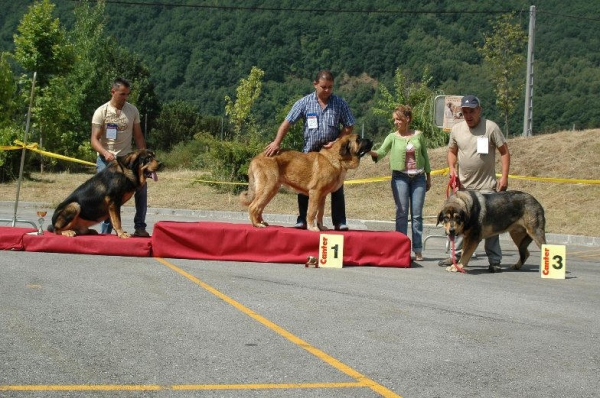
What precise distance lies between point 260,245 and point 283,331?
4398 millimetres

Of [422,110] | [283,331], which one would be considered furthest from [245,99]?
[283,331]

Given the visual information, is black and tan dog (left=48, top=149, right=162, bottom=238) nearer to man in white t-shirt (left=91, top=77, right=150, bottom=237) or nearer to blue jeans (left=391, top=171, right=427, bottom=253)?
man in white t-shirt (left=91, top=77, right=150, bottom=237)

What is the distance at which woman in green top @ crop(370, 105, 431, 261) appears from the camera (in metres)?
12.5

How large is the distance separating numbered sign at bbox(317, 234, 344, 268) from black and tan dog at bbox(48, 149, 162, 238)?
2399mm

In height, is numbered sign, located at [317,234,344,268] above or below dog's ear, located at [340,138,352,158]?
below

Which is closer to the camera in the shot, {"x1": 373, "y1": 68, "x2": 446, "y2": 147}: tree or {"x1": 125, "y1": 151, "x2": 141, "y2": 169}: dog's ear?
{"x1": 125, "y1": 151, "x2": 141, "y2": 169}: dog's ear

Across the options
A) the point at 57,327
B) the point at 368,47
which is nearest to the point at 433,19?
the point at 368,47

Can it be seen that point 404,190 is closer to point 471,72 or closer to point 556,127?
point 556,127

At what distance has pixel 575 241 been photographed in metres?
19.0

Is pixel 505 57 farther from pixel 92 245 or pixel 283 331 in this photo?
pixel 283 331

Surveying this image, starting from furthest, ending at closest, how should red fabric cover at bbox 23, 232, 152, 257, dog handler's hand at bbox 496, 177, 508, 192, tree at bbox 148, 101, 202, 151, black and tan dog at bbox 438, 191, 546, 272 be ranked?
tree at bbox 148, 101, 202, 151 → dog handler's hand at bbox 496, 177, 508, 192 → red fabric cover at bbox 23, 232, 152, 257 → black and tan dog at bbox 438, 191, 546, 272

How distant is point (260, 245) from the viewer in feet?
38.8

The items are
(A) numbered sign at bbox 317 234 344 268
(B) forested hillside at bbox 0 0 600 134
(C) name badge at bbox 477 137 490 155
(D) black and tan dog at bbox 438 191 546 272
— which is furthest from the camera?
(B) forested hillside at bbox 0 0 600 134

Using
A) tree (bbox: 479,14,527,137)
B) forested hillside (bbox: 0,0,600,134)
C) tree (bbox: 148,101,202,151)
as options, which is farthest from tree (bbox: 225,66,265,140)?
forested hillside (bbox: 0,0,600,134)
